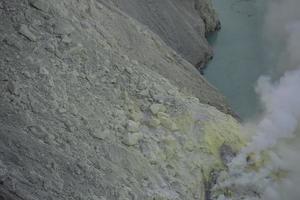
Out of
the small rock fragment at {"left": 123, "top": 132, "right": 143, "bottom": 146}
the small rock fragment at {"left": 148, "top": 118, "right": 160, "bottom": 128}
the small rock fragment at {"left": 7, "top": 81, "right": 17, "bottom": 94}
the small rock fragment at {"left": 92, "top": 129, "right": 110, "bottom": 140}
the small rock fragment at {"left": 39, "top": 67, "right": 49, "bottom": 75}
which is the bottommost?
the small rock fragment at {"left": 7, "top": 81, "right": 17, "bottom": 94}

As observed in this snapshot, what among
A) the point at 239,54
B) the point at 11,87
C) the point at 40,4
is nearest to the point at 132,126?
the point at 11,87

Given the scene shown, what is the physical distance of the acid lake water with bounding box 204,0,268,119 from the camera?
2797 cm

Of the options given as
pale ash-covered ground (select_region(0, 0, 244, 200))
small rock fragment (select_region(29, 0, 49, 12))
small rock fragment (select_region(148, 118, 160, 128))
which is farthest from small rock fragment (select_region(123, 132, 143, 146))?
small rock fragment (select_region(29, 0, 49, 12))

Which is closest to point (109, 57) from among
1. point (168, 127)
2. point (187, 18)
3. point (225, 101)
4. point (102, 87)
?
point (102, 87)

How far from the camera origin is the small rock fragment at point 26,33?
1911 centimetres

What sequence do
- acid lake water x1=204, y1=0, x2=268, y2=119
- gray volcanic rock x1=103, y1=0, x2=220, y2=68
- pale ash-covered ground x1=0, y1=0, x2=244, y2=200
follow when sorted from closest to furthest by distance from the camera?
pale ash-covered ground x1=0, y1=0, x2=244, y2=200, gray volcanic rock x1=103, y1=0, x2=220, y2=68, acid lake water x1=204, y1=0, x2=268, y2=119

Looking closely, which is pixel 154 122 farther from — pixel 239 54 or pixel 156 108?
pixel 239 54

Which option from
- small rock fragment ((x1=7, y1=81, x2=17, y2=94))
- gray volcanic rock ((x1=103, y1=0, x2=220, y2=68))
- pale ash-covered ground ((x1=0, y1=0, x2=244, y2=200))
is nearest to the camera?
pale ash-covered ground ((x1=0, y1=0, x2=244, y2=200))

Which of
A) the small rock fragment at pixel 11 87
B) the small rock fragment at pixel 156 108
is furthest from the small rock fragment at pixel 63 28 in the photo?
the small rock fragment at pixel 156 108

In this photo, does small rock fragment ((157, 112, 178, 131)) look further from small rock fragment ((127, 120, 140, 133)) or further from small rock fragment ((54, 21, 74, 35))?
small rock fragment ((54, 21, 74, 35))

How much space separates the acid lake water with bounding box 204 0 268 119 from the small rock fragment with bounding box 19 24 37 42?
33.1 feet

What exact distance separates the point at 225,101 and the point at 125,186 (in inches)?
340

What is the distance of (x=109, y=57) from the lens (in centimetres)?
2100

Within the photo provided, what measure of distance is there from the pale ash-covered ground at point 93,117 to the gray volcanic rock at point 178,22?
12.1 feet
